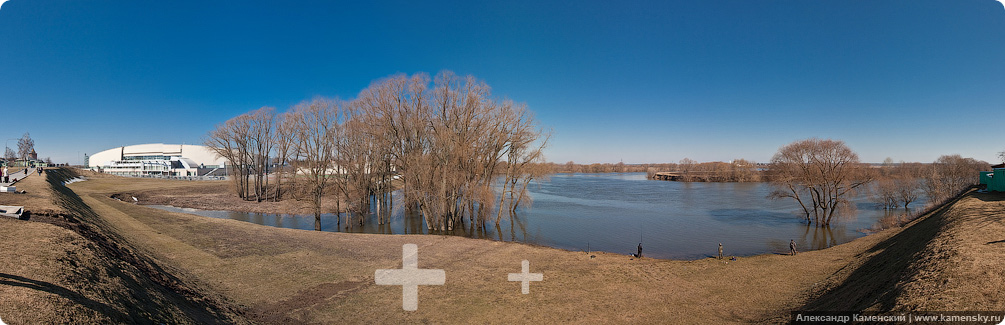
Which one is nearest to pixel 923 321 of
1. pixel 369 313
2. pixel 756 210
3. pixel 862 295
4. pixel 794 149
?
pixel 862 295

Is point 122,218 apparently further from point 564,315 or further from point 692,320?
point 692,320

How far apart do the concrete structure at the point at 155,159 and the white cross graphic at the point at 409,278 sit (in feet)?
310

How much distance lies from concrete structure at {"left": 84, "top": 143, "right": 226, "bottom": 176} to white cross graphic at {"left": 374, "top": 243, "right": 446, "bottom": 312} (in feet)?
310

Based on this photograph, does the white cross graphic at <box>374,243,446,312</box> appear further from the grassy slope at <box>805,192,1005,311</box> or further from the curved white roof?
the curved white roof

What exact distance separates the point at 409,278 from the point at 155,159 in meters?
118

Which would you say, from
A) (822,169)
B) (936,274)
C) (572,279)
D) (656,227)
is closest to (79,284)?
(572,279)

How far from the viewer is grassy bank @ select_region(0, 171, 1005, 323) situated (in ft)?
27.0

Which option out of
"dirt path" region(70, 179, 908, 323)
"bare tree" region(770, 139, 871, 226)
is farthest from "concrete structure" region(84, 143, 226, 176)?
"bare tree" region(770, 139, 871, 226)

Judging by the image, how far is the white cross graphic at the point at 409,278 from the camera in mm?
10391

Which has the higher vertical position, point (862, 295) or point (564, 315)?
point (862, 295)

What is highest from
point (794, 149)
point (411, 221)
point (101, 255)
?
point (794, 149)

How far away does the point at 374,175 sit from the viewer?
29.3 meters

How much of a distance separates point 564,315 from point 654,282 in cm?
412

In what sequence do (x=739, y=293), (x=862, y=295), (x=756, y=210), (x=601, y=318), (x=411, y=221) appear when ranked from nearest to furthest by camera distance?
(x=862, y=295), (x=601, y=318), (x=739, y=293), (x=411, y=221), (x=756, y=210)
